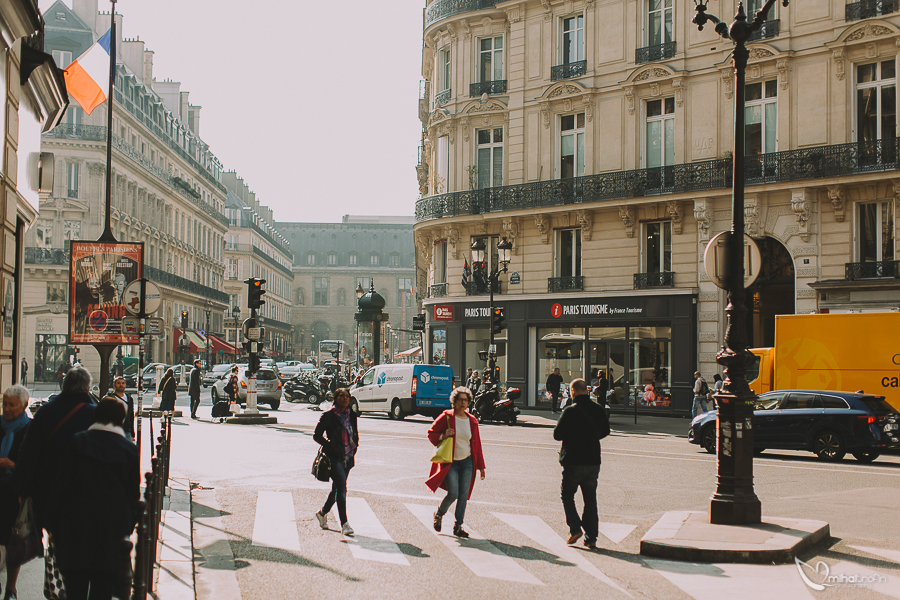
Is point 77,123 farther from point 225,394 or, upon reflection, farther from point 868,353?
point 868,353

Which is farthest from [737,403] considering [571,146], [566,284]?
[571,146]

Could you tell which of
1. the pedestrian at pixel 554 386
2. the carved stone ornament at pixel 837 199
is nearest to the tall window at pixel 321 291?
the pedestrian at pixel 554 386

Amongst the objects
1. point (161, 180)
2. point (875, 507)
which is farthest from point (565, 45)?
point (161, 180)

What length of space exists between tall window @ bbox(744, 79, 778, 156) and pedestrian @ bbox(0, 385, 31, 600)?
2474cm

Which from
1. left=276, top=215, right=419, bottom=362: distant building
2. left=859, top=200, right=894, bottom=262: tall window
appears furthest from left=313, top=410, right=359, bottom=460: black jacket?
left=276, top=215, right=419, bottom=362: distant building

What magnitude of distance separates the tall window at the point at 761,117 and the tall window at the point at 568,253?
647 centimetres

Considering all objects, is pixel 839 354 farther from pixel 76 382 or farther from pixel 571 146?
pixel 76 382

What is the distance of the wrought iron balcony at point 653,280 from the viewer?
29.0 m

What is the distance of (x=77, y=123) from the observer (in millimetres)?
54031

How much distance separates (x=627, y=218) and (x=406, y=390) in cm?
921

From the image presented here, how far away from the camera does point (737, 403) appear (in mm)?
9539

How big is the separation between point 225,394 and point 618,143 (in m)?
15.8

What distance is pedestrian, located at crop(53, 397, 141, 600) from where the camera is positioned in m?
5.11

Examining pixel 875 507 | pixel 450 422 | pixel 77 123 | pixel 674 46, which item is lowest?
pixel 875 507
